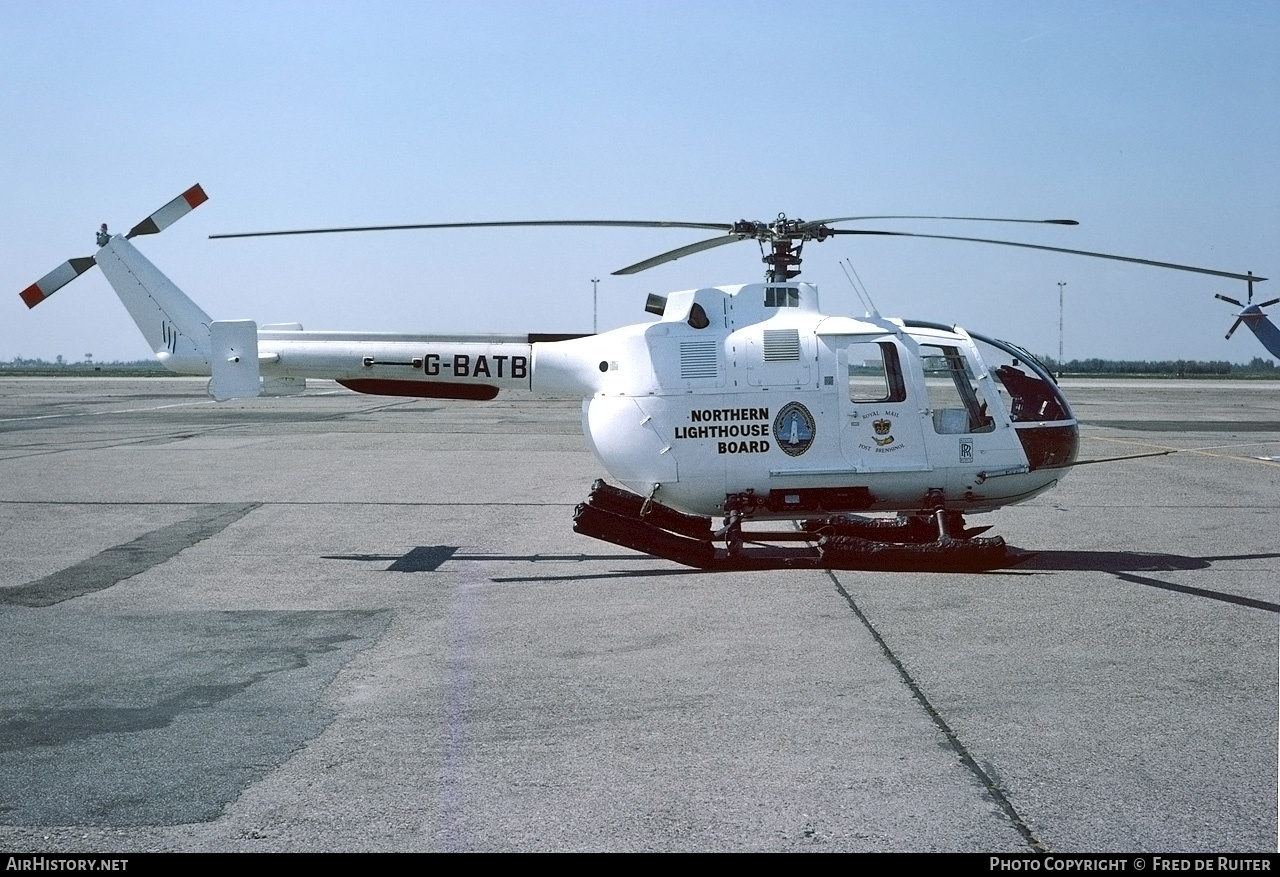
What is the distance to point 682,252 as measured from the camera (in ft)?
38.3

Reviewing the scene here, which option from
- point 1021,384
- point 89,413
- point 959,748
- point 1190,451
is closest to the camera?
point 959,748

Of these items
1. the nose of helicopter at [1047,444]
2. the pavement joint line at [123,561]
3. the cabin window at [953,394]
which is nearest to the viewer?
the pavement joint line at [123,561]

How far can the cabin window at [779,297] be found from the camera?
11.8 metres

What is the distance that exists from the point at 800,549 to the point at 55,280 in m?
9.48

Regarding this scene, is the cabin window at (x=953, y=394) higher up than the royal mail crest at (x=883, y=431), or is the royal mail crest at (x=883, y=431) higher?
the cabin window at (x=953, y=394)

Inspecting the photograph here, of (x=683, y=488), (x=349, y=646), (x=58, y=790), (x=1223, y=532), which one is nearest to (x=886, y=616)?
(x=683, y=488)

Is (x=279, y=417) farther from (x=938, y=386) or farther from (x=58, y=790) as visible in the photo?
(x=58, y=790)

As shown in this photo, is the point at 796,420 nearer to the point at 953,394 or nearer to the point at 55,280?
the point at 953,394


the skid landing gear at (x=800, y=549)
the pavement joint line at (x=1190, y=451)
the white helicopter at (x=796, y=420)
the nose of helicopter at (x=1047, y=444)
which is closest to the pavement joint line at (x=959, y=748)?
the skid landing gear at (x=800, y=549)

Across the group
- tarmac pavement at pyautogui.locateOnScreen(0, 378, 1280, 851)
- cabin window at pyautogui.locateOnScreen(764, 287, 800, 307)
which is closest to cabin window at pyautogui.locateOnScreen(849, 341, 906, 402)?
cabin window at pyautogui.locateOnScreen(764, 287, 800, 307)

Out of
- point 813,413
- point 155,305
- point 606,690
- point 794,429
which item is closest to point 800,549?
point 794,429

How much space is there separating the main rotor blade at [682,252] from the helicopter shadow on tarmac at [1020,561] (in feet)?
10.4

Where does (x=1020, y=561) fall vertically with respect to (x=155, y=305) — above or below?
below

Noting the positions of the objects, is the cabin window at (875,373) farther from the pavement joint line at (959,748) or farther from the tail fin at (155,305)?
the tail fin at (155,305)
